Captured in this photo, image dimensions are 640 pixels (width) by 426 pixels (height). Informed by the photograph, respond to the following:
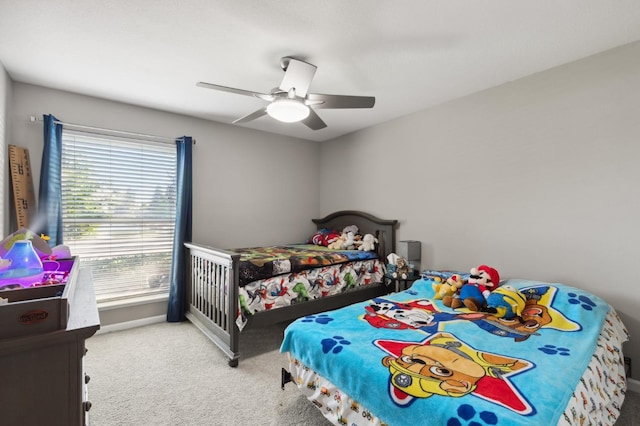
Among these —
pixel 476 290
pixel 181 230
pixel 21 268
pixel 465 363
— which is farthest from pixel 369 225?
pixel 21 268

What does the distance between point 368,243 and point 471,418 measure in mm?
2639

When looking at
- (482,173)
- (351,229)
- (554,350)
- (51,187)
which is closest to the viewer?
(554,350)

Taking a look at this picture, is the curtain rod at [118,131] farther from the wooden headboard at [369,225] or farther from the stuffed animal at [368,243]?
the stuffed animal at [368,243]

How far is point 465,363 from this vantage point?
1.38 metres

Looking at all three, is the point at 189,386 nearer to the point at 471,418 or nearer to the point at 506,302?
the point at 471,418

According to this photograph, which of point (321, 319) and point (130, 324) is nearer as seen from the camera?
point (321, 319)

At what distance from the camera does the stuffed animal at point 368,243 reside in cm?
363

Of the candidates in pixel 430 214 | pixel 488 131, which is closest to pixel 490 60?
pixel 488 131

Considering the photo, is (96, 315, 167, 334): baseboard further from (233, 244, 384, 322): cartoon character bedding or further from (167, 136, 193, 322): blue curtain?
(233, 244, 384, 322): cartoon character bedding

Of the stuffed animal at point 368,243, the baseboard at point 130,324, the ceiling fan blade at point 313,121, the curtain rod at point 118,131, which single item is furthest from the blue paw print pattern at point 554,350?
the curtain rod at point 118,131

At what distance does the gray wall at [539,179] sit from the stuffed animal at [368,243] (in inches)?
12.8

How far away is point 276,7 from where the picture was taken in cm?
168

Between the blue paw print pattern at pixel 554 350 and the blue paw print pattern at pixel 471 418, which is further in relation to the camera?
the blue paw print pattern at pixel 554 350

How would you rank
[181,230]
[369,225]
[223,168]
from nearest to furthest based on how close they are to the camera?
[181,230]
[223,168]
[369,225]
